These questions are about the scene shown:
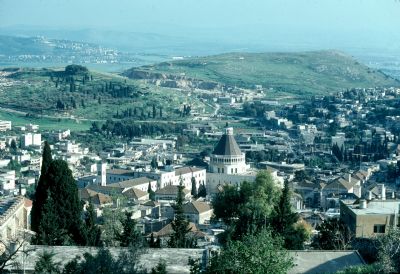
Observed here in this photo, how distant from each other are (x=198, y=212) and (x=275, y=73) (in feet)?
315

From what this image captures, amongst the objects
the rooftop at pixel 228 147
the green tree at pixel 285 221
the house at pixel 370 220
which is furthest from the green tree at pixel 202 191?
the house at pixel 370 220

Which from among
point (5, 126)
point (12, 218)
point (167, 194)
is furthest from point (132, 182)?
point (5, 126)

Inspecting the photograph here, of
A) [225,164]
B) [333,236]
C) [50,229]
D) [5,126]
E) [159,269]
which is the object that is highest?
[159,269]

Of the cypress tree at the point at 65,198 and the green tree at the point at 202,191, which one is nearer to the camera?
the cypress tree at the point at 65,198

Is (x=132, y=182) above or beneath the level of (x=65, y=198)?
beneath

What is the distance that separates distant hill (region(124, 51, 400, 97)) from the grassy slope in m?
15.6

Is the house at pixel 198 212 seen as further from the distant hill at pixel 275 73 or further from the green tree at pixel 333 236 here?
the distant hill at pixel 275 73

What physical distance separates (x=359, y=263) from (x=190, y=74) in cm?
10604

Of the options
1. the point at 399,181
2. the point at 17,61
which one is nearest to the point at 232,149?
the point at 399,181

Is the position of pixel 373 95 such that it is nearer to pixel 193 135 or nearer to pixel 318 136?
pixel 318 136

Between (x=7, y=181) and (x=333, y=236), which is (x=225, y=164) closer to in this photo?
(x=7, y=181)

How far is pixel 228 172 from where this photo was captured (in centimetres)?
3984

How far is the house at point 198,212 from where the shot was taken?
28812 mm

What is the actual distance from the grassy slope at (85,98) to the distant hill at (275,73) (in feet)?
51.3
